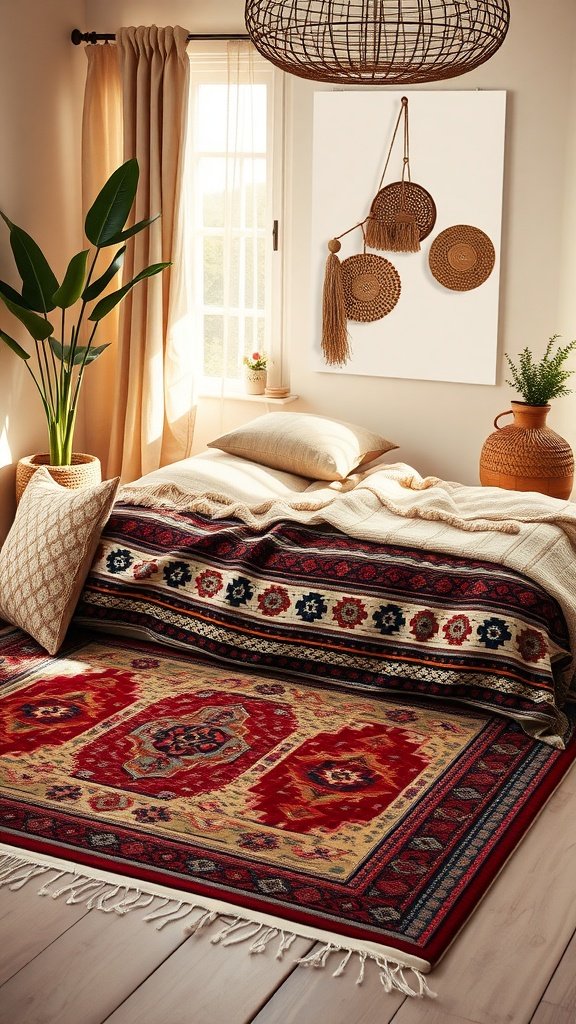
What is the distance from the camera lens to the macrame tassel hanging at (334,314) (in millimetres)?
5035

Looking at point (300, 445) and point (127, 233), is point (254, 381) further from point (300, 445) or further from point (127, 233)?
point (300, 445)

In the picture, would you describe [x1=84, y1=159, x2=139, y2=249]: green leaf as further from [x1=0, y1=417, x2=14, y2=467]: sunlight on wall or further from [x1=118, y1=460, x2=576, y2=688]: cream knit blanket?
[x1=118, y1=460, x2=576, y2=688]: cream knit blanket

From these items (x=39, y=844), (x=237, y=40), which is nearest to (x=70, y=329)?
(x=237, y=40)

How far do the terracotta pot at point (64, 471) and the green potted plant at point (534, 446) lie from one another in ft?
5.48

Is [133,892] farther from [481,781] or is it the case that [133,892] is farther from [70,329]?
[70,329]

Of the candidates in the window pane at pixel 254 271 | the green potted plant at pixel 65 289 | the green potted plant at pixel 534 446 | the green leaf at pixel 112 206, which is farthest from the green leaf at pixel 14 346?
the green potted plant at pixel 534 446

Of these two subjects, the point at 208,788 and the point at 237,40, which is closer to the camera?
the point at 208,788

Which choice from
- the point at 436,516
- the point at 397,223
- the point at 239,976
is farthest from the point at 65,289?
the point at 239,976

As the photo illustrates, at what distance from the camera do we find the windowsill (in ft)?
17.1

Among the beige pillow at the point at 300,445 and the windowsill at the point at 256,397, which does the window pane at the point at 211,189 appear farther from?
the beige pillow at the point at 300,445

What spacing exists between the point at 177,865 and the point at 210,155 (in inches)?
145

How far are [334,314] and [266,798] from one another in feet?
9.47

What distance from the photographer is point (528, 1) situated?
4.57 metres

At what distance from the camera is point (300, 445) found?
424 cm
